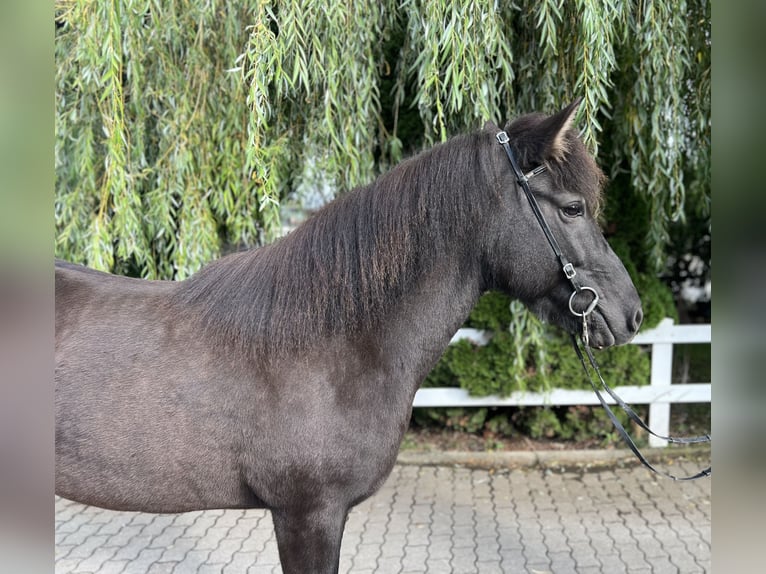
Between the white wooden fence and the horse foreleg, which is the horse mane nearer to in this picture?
the horse foreleg

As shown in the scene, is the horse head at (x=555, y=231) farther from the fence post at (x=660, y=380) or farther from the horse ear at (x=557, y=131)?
the fence post at (x=660, y=380)

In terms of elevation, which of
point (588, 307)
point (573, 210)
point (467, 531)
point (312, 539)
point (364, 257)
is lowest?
point (467, 531)

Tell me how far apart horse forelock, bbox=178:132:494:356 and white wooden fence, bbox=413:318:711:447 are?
3200mm

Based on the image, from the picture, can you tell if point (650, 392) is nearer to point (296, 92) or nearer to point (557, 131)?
point (296, 92)

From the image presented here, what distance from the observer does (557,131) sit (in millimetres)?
1854

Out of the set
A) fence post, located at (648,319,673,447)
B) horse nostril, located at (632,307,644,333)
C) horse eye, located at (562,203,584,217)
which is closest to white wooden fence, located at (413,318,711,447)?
fence post, located at (648,319,673,447)

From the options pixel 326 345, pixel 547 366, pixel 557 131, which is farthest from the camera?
pixel 547 366

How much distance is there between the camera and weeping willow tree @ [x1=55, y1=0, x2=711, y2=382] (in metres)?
2.97

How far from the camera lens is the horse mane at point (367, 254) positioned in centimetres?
193

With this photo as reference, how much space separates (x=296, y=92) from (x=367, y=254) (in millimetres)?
1925

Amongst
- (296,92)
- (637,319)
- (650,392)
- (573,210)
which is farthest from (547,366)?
(573,210)

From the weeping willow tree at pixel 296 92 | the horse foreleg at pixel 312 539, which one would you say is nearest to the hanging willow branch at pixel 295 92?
the weeping willow tree at pixel 296 92

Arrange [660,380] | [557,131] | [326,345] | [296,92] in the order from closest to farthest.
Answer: [557,131] < [326,345] < [296,92] < [660,380]

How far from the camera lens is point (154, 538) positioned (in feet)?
13.1
